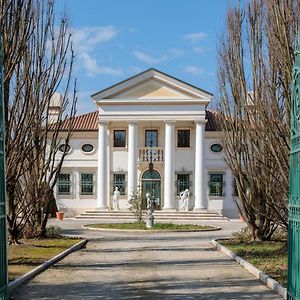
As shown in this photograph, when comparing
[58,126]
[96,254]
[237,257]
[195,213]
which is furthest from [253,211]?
[195,213]

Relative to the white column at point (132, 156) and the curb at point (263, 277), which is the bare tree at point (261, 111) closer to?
the curb at point (263, 277)

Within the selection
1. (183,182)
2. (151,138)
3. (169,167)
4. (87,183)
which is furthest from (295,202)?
(151,138)

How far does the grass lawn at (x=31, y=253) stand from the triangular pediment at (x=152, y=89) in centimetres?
2317

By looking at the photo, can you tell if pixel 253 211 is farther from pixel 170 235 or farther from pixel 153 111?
pixel 153 111

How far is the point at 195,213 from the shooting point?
40.0m

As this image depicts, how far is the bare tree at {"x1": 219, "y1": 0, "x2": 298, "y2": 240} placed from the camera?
11.9 metres

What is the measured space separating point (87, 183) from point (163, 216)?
7.59 meters

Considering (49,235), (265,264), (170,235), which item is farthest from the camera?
(170,235)

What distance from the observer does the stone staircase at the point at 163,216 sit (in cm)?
3831

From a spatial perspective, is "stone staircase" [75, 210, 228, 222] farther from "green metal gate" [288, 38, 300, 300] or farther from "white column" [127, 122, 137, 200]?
"green metal gate" [288, 38, 300, 300]

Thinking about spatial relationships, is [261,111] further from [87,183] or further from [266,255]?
[87,183]

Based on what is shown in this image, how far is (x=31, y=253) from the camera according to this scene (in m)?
15.1

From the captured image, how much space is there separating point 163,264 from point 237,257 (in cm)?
194

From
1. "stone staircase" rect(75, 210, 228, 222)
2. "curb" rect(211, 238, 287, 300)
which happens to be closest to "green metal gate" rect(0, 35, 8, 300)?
"curb" rect(211, 238, 287, 300)
